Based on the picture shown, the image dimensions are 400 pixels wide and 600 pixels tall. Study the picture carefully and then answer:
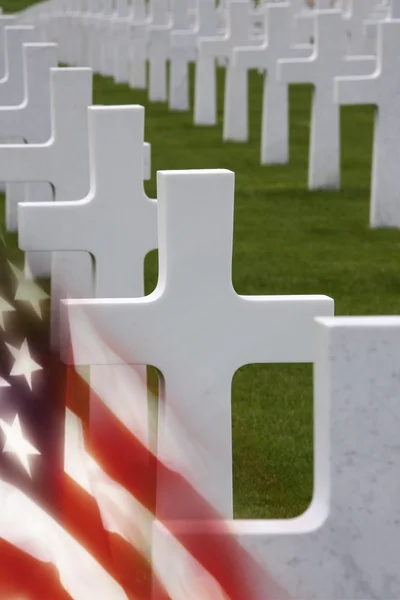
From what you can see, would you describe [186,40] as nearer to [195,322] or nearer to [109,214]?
[109,214]

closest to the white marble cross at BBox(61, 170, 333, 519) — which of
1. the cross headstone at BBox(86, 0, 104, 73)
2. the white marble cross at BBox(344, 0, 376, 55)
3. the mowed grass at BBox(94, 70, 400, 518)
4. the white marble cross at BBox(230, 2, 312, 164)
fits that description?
the mowed grass at BBox(94, 70, 400, 518)

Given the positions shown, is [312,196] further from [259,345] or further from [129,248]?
[259,345]

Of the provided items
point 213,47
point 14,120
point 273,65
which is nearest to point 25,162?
point 14,120

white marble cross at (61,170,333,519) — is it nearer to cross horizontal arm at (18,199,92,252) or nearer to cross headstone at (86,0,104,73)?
cross horizontal arm at (18,199,92,252)

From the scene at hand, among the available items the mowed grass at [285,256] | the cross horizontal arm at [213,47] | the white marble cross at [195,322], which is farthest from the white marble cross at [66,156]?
the cross horizontal arm at [213,47]

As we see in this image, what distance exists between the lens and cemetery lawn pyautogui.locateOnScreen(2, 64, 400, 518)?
326 centimetres

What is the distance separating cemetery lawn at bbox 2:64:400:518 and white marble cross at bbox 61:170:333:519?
0.16 feet

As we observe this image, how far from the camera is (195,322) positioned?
7.11 feet

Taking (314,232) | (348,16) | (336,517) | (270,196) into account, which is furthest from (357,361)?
(348,16)

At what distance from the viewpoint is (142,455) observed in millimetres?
2574

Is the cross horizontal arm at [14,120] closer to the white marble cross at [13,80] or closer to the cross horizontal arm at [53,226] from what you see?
the white marble cross at [13,80]

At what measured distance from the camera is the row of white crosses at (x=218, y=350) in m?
1.60
